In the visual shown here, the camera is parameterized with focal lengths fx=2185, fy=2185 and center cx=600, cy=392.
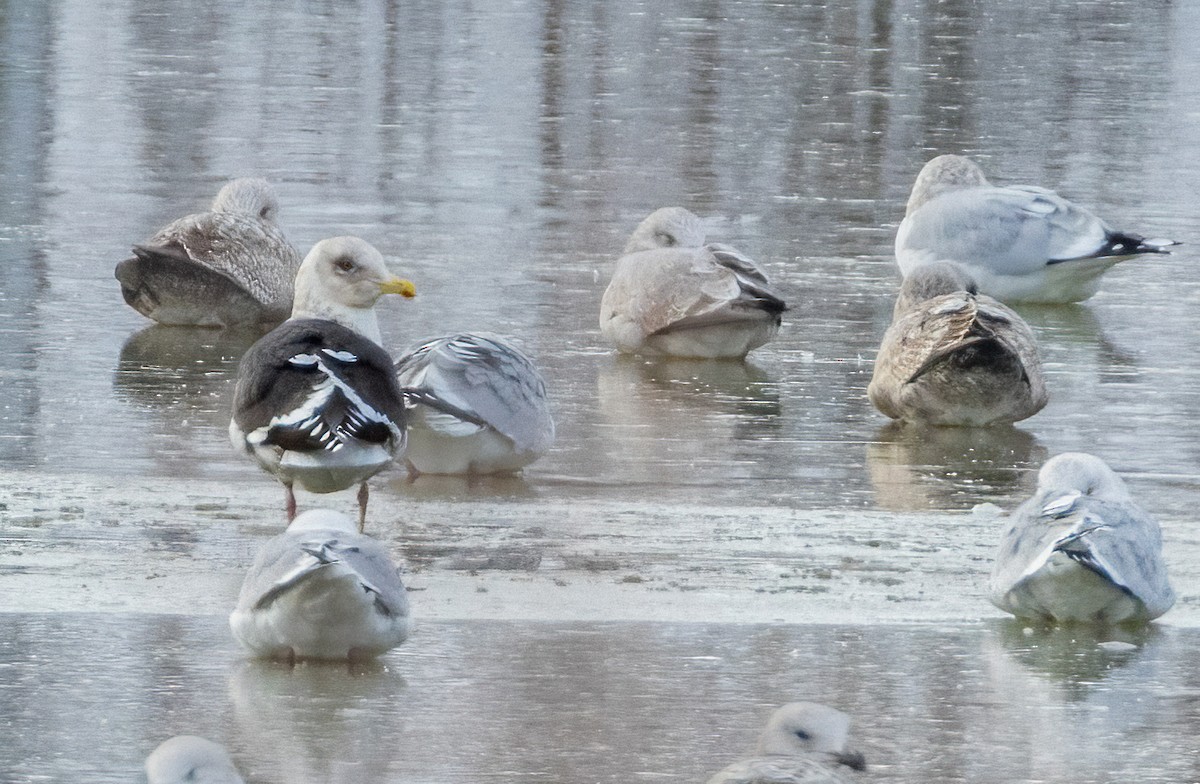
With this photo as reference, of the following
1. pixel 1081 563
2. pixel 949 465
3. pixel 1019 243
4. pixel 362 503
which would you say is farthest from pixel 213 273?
pixel 1081 563

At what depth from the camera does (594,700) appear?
18.1 feet

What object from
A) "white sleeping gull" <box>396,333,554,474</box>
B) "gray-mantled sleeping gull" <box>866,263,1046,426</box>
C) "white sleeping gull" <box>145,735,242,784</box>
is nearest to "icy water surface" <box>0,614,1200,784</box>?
"white sleeping gull" <box>145,735,242,784</box>

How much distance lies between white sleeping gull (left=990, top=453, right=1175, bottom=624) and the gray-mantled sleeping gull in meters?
2.38

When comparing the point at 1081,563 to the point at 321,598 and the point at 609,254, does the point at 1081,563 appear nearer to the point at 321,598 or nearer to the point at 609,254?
the point at 321,598

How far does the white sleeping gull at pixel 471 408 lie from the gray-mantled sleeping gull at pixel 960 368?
165 centimetres

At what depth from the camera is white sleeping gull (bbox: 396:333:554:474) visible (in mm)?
7793

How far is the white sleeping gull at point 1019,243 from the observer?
1144cm

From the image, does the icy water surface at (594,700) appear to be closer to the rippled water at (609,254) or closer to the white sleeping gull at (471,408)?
the rippled water at (609,254)

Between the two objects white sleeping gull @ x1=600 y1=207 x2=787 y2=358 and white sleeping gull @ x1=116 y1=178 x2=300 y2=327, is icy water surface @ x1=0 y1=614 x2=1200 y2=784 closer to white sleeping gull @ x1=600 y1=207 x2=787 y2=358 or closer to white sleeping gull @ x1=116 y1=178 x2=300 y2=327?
white sleeping gull @ x1=600 y1=207 x2=787 y2=358

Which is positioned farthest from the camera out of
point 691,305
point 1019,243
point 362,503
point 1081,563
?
point 1019,243

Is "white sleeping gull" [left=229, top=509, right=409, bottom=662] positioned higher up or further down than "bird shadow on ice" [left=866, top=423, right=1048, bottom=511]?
higher up

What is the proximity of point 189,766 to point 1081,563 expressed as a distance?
271 centimetres

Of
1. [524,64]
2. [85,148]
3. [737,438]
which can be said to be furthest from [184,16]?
[737,438]

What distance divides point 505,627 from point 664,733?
36.7 inches
